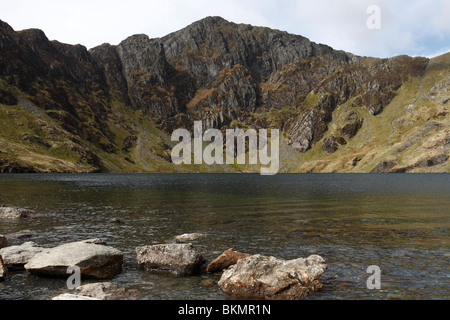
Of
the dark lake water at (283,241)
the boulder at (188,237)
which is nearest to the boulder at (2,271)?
the dark lake water at (283,241)

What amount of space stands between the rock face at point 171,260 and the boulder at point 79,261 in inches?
66.5

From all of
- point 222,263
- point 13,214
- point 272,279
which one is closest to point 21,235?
point 13,214

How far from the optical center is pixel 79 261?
17.2m

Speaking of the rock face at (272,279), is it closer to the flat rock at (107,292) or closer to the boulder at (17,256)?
the flat rock at (107,292)

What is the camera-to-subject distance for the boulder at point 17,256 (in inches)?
724

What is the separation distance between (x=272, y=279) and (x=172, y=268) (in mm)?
6534

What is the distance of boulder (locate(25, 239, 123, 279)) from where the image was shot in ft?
55.9

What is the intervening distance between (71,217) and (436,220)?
Answer: 47527 millimetres

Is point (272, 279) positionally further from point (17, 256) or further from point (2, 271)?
point (17, 256)

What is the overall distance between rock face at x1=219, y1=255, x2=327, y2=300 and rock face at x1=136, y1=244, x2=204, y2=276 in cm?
288
